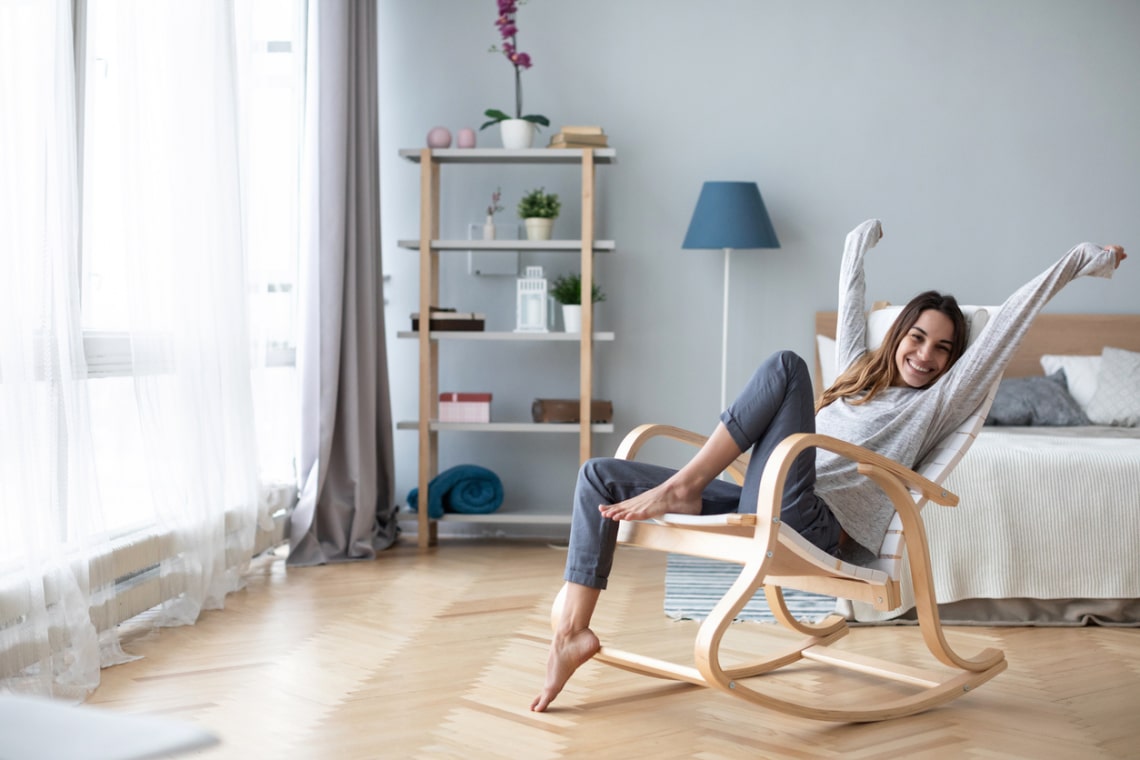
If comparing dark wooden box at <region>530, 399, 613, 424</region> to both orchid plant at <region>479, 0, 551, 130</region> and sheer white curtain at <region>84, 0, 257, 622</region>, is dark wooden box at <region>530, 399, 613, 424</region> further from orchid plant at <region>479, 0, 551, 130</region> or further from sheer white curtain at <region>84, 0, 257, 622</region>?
sheer white curtain at <region>84, 0, 257, 622</region>

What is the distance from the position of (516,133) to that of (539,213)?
1.04ft

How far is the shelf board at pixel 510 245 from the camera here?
4.06 metres

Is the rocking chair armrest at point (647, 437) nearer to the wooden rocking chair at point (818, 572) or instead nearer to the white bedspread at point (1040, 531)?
the wooden rocking chair at point (818, 572)

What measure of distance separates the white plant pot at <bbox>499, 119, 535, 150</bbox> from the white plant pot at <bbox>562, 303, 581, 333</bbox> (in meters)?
0.64

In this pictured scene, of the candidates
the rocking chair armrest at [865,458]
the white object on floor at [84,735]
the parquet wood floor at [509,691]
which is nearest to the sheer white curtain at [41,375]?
the parquet wood floor at [509,691]

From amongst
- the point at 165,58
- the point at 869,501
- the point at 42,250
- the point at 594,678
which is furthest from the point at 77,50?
the point at 869,501

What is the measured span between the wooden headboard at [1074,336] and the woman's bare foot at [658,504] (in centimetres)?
263

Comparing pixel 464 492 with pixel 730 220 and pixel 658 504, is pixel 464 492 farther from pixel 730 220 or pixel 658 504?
pixel 658 504

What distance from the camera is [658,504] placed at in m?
2.24

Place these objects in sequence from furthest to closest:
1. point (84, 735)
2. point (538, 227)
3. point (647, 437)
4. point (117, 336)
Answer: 1. point (538, 227)
2. point (117, 336)
3. point (647, 437)
4. point (84, 735)

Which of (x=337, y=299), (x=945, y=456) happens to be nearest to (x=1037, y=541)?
(x=945, y=456)

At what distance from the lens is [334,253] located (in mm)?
3807

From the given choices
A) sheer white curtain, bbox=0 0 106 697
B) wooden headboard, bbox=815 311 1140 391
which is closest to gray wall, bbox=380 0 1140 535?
wooden headboard, bbox=815 311 1140 391

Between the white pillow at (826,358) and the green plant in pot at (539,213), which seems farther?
the white pillow at (826,358)
